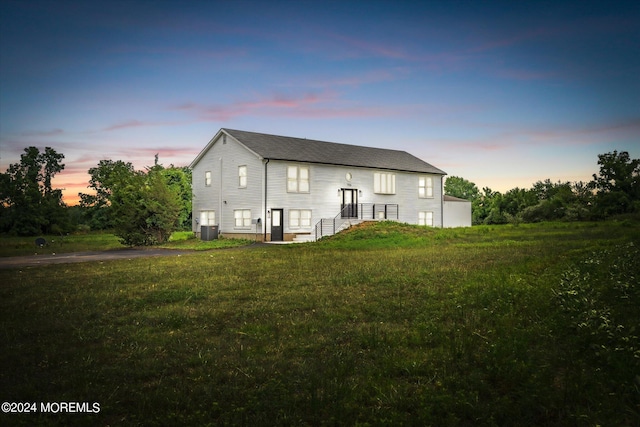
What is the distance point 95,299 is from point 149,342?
400 cm

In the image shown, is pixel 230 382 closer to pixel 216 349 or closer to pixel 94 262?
pixel 216 349

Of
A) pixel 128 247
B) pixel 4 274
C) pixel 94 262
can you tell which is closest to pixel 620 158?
pixel 128 247

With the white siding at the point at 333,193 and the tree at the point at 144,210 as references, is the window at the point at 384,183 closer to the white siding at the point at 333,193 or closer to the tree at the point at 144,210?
the white siding at the point at 333,193

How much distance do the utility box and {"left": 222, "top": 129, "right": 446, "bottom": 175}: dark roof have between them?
6.43m

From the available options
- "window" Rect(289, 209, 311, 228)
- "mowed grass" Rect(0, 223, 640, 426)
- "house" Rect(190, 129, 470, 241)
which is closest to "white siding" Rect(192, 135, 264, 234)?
"house" Rect(190, 129, 470, 241)

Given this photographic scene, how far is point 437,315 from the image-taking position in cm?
844

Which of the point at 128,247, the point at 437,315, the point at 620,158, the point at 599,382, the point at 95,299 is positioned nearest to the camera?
the point at 599,382

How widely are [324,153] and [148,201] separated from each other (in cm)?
1553

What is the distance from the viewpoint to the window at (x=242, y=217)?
115ft

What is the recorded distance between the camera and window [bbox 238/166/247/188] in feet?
117

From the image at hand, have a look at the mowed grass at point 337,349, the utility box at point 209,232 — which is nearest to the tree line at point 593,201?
the utility box at point 209,232

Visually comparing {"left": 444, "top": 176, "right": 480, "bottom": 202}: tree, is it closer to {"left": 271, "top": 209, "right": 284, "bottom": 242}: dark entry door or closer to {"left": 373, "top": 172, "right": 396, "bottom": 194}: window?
{"left": 373, "top": 172, "right": 396, "bottom": 194}: window

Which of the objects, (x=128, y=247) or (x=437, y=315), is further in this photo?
(x=128, y=247)

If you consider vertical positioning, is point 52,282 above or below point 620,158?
below
